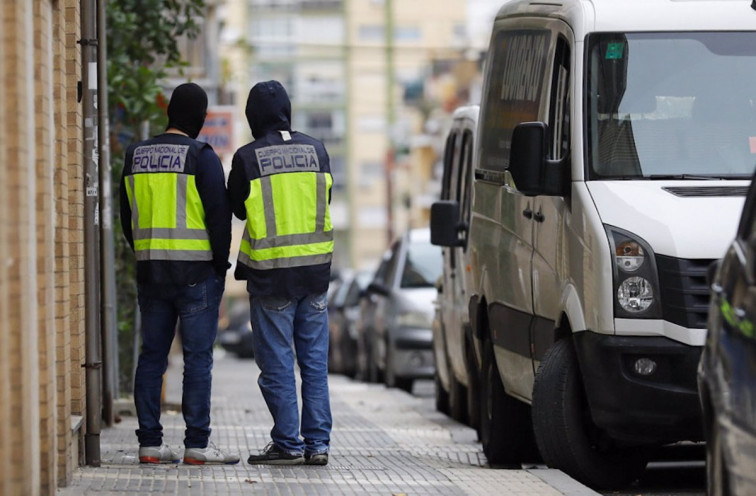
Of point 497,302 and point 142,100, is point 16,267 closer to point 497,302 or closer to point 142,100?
point 497,302

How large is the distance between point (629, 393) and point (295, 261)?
71.4 inches

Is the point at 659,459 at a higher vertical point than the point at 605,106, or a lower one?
lower

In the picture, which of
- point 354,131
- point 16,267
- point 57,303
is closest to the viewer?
point 16,267

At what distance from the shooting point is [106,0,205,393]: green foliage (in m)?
14.0

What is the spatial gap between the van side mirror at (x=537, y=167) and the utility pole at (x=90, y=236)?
216cm

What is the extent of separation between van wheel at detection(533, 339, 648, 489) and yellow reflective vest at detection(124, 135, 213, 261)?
179 cm

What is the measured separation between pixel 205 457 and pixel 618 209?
2434 millimetres

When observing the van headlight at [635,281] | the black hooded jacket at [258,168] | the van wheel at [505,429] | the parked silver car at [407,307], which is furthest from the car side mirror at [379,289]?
the van headlight at [635,281]

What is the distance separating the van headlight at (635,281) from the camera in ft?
28.0

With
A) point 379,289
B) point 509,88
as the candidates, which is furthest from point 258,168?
point 379,289

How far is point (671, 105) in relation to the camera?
938 cm

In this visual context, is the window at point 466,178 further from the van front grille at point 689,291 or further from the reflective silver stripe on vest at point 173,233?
the van front grille at point 689,291

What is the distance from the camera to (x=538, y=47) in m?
10.2

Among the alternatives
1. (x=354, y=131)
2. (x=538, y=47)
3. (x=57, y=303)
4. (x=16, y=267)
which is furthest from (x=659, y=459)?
(x=354, y=131)
